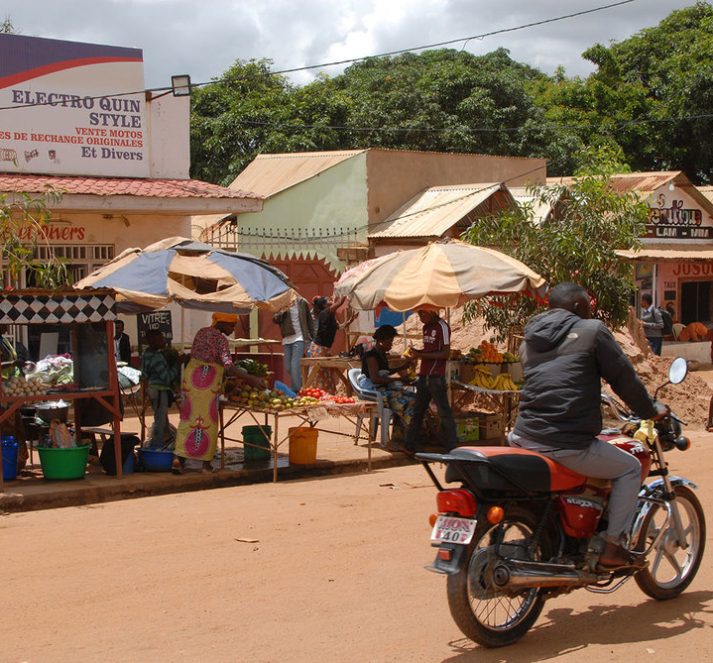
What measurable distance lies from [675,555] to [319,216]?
1681 centimetres

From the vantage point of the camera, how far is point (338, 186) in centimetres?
2231

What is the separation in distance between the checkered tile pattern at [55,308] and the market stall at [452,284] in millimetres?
3208

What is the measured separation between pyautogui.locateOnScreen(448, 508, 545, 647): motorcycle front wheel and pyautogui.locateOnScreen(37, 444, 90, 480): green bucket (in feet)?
19.4

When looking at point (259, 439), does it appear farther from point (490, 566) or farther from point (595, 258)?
point (490, 566)

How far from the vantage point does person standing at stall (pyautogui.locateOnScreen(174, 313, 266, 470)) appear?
1093cm

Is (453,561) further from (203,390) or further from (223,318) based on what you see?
(223,318)

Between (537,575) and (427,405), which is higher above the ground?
(427,405)

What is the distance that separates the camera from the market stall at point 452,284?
39.8 ft

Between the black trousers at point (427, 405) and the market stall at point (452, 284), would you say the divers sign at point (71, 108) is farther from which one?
the black trousers at point (427, 405)

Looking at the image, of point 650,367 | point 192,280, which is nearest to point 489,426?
point 192,280

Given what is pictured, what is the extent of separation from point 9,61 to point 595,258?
9.12 meters

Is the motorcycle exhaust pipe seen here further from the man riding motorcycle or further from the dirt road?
the dirt road

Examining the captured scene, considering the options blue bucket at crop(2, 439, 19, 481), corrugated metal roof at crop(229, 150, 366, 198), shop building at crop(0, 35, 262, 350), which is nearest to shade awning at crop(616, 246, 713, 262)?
corrugated metal roof at crop(229, 150, 366, 198)

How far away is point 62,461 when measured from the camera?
10516 millimetres
